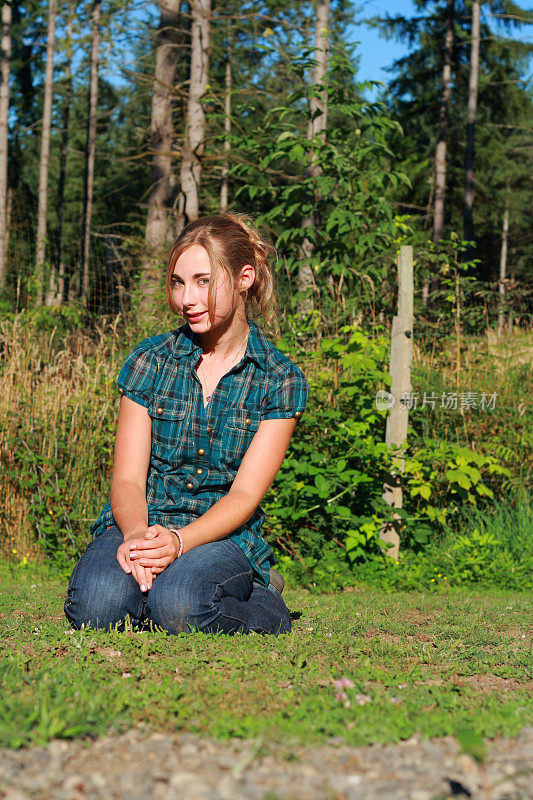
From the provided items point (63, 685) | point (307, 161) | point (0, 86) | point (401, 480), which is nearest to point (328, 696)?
point (63, 685)

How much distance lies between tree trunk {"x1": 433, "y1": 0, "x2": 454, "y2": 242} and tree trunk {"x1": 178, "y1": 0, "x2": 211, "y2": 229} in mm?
10398

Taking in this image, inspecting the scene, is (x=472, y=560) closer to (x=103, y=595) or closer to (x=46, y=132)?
(x=103, y=595)

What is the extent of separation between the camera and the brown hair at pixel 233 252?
305cm

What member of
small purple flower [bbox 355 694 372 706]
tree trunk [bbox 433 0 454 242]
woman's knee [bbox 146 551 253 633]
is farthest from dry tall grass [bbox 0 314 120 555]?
tree trunk [bbox 433 0 454 242]

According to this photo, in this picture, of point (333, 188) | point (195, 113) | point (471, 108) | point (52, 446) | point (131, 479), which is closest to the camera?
point (131, 479)

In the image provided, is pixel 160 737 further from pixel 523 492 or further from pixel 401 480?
pixel 523 492

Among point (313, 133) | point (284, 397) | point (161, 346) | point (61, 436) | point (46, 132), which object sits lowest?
point (61, 436)

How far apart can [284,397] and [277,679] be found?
3.85 ft

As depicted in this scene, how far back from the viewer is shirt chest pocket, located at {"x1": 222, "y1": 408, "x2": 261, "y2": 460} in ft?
10.0

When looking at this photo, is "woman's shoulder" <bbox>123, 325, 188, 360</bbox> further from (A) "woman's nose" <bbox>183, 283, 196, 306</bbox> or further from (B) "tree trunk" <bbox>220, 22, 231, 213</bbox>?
(B) "tree trunk" <bbox>220, 22, 231, 213</bbox>

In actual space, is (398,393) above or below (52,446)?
above

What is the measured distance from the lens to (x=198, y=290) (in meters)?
3.03

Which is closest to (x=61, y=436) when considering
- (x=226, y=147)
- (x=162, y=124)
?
(x=162, y=124)

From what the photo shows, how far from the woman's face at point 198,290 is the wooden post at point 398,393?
2.46m
